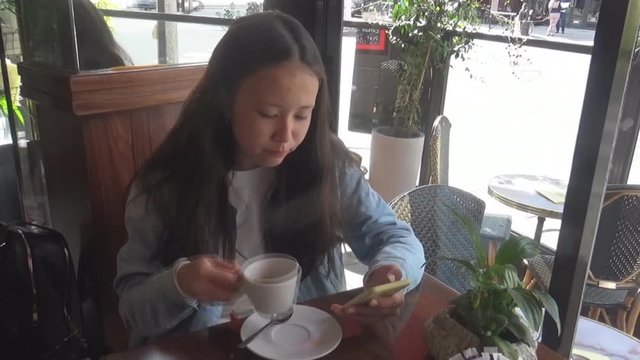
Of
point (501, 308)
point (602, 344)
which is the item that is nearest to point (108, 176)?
point (501, 308)

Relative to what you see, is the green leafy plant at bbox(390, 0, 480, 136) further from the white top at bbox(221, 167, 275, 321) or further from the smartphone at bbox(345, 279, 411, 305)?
the smartphone at bbox(345, 279, 411, 305)

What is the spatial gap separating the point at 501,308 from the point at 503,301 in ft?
0.05

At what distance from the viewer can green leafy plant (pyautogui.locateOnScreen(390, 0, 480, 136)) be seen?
10.9 ft

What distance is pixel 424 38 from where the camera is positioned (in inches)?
133

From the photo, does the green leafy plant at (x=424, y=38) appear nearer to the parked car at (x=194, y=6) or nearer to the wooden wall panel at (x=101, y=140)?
the parked car at (x=194, y=6)

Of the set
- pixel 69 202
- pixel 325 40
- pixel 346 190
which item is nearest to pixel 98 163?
pixel 69 202

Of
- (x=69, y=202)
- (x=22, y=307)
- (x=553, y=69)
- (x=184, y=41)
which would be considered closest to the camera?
(x=22, y=307)

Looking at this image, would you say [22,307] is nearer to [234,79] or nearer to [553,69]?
[234,79]

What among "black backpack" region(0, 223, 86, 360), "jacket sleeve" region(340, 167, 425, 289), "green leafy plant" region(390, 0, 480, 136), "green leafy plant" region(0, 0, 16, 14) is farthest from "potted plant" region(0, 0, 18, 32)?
"green leafy plant" region(390, 0, 480, 136)

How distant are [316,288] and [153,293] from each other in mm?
504

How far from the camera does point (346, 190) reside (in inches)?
58.5

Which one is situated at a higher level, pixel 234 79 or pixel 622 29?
pixel 622 29

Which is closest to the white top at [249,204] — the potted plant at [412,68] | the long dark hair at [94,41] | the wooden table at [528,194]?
the long dark hair at [94,41]

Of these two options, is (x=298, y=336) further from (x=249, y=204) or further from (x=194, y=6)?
(x=194, y=6)
